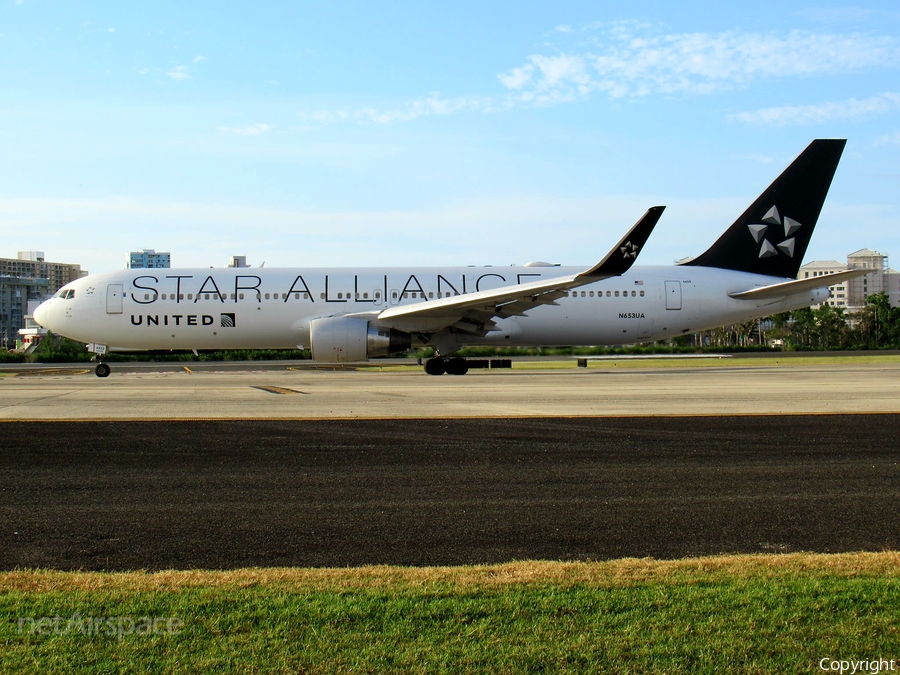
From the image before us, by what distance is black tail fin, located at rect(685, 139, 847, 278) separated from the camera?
25781 mm

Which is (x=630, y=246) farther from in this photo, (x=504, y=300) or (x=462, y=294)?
(x=462, y=294)

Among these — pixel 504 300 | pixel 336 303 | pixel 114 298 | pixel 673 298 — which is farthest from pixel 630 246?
pixel 114 298

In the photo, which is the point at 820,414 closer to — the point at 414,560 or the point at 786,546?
the point at 786,546

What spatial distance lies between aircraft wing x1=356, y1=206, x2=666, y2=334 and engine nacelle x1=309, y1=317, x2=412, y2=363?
25.6 inches

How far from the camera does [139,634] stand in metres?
3.68

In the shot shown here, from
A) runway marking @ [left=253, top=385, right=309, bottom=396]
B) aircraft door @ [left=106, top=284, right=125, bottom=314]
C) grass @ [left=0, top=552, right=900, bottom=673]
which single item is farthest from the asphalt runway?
aircraft door @ [left=106, top=284, right=125, bottom=314]

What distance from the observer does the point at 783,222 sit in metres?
26.1

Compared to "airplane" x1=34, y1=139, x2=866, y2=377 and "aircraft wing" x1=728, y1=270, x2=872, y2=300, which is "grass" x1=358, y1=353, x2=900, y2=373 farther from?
"aircraft wing" x1=728, y1=270, x2=872, y2=300

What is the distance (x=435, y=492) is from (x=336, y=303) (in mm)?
18935

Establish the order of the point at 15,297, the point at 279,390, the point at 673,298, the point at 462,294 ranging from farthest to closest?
the point at 15,297, the point at 673,298, the point at 462,294, the point at 279,390

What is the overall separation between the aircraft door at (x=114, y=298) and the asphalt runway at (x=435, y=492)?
15.3 meters

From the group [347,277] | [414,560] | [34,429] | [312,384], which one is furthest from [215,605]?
[347,277]

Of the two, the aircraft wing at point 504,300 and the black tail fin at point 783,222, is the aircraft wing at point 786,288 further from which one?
the aircraft wing at point 504,300

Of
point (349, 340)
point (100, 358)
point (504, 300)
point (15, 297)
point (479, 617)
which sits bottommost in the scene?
point (479, 617)
